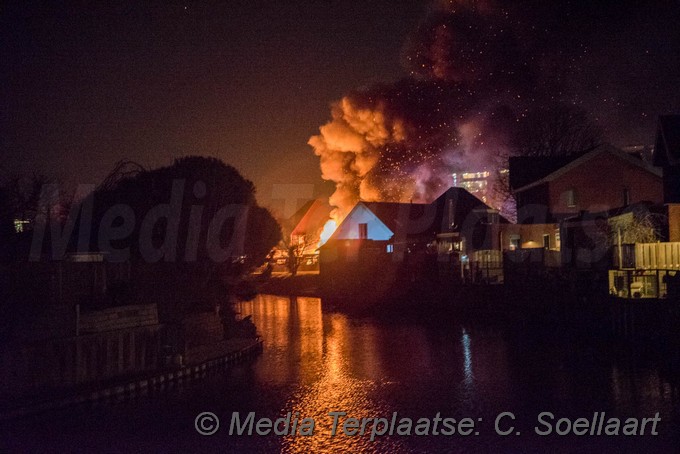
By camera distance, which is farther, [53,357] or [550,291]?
[550,291]

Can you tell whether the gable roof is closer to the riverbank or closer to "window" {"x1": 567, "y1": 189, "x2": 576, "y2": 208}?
"window" {"x1": 567, "y1": 189, "x2": 576, "y2": 208}

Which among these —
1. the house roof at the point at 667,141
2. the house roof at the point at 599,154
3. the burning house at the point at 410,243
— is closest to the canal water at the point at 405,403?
the house roof at the point at 667,141

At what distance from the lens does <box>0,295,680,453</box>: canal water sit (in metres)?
8.75

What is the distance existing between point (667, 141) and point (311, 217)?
48994 millimetres

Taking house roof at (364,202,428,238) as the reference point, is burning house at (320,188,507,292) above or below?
below

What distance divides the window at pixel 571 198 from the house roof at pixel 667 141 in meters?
7.84

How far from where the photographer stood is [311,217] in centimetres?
7269

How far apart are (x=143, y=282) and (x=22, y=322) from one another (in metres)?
4.39

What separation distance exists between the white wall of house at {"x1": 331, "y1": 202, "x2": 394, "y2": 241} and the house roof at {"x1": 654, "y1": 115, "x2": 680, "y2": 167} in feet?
72.9

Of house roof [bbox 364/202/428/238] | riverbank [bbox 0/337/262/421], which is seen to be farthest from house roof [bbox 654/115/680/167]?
house roof [bbox 364/202/428/238]

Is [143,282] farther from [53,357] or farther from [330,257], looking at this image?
[330,257]

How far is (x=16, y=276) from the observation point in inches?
517

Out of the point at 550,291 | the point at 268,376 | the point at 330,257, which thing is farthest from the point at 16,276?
the point at 330,257

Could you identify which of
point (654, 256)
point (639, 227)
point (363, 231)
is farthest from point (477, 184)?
point (654, 256)
